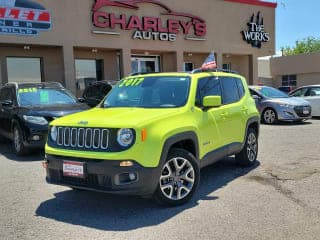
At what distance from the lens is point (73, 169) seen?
16.4 ft

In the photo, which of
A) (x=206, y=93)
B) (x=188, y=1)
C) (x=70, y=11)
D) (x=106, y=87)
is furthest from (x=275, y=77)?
(x=206, y=93)

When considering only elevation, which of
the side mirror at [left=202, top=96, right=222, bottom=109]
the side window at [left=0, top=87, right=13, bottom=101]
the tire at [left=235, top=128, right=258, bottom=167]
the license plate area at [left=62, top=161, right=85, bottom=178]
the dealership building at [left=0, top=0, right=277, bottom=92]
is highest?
the dealership building at [left=0, top=0, right=277, bottom=92]

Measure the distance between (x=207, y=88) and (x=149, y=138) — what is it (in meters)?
1.88

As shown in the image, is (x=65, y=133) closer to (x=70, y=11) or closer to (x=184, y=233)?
(x=184, y=233)

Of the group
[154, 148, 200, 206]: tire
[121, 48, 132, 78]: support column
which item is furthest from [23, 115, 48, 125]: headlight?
[121, 48, 132, 78]: support column

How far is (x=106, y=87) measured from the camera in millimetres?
12680

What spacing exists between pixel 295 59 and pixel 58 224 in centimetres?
3495

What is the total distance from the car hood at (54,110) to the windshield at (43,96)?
441 mm

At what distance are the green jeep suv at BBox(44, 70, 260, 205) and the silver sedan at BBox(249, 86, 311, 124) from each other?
25.8 feet

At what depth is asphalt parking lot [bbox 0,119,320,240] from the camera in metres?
4.43

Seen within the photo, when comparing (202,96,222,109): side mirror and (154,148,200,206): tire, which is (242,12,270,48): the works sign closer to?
(202,96,222,109): side mirror

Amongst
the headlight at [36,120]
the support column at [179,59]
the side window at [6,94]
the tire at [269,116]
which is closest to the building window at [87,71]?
the support column at [179,59]

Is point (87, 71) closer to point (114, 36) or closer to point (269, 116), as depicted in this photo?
point (114, 36)

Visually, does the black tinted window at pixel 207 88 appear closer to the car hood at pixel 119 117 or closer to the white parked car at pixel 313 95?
the car hood at pixel 119 117
